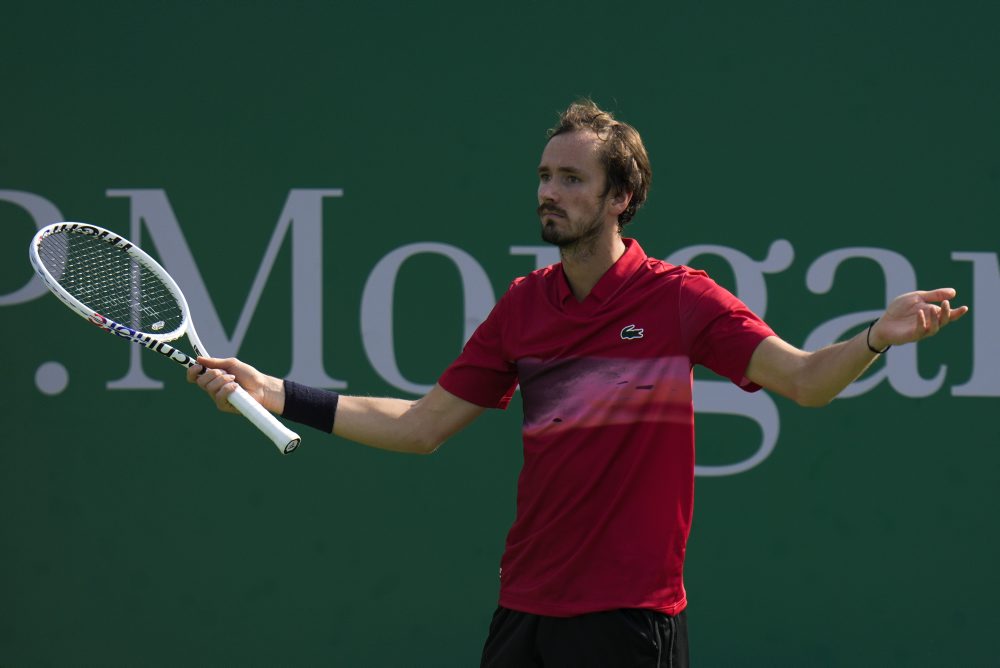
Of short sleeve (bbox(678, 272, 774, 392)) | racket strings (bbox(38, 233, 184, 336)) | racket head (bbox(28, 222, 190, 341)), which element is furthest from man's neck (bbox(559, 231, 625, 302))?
racket strings (bbox(38, 233, 184, 336))

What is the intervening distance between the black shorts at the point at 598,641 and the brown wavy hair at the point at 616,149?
0.90 m

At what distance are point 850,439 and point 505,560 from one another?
6.31ft

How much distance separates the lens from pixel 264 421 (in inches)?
112

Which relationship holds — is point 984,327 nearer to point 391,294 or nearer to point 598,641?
point 391,294

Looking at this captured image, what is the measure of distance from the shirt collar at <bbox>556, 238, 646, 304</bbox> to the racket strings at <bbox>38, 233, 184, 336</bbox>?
45.2 inches

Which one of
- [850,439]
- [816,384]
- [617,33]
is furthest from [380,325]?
[816,384]

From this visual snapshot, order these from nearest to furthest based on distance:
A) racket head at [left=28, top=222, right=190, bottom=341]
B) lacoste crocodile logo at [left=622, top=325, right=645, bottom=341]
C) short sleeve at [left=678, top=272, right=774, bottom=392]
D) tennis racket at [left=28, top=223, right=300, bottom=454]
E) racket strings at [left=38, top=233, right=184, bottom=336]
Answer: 1. short sleeve at [left=678, top=272, right=774, bottom=392]
2. lacoste crocodile logo at [left=622, top=325, right=645, bottom=341]
3. tennis racket at [left=28, top=223, right=300, bottom=454]
4. racket head at [left=28, top=222, right=190, bottom=341]
5. racket strings at [left=38, top=233, right=184, bottom=336]

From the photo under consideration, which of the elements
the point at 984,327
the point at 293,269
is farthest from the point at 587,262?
the point at 984,327

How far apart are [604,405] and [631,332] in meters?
0.17

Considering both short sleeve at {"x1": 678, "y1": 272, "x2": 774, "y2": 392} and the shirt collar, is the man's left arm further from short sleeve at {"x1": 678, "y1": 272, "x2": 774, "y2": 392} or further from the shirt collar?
the shirt collar

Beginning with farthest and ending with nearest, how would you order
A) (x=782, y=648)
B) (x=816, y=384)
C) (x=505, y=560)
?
(x=782, y=648)
(x=505, y=560)
(x=816, y=384)

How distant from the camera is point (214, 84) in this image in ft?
14.6

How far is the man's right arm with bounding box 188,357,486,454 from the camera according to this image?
300cm

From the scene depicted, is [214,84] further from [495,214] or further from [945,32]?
[945,32]
